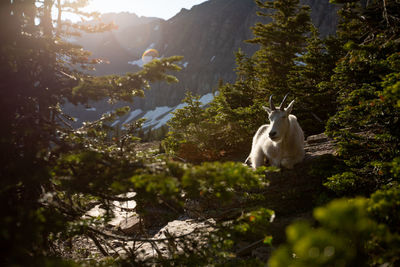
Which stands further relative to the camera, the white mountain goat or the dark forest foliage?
the white mountain goat

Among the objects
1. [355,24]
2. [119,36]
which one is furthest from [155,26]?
[355,24]

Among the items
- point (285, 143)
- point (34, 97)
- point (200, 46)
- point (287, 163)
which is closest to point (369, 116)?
point (285, 143)

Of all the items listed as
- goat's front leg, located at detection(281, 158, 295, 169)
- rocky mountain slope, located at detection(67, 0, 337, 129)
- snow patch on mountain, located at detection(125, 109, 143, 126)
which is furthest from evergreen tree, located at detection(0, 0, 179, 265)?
snow patch on mountain, located at detection(125, 109, 143, 126)

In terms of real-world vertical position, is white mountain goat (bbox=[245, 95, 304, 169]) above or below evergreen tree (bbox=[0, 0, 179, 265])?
below

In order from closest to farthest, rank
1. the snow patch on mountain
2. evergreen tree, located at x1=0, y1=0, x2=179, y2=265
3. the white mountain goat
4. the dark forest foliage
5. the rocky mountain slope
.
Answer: the dark forest foliage < evergreen tree, located at x1=0, y1=0, x2=179, y2=265 < the white mountain goat < the rocky mountain slope < the snow patch on mountain

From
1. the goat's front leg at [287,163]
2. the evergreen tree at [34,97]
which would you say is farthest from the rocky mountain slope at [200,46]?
the evergreen tree at [34,97]

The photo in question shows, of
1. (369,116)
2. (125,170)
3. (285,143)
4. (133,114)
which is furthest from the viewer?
(133,114)

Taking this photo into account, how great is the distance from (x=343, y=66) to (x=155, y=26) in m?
201

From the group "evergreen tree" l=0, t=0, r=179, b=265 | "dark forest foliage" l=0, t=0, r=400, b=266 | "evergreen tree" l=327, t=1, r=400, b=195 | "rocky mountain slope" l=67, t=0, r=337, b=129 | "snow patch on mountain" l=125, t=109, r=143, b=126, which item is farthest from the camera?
"snow patch on mountain" l=125, t=109, r=143, b=126

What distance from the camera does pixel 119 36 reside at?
621 ft

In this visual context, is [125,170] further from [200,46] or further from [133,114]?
[200,46]

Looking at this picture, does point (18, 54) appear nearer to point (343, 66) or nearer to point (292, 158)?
point (292, 158)

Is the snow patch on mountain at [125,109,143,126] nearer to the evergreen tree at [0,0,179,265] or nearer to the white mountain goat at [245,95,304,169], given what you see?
the white mountain goat at [245,95,304,169]

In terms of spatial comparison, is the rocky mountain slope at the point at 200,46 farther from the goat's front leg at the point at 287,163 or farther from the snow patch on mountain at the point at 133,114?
the goat's front leg at the point at 287,163
